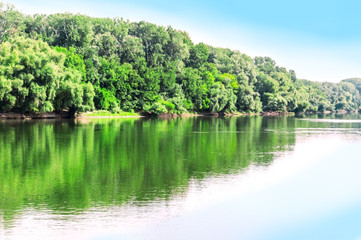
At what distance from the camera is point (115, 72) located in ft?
294

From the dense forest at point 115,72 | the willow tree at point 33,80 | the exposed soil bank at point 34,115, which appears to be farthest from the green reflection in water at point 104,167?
the exposed soil bank at point 34,115

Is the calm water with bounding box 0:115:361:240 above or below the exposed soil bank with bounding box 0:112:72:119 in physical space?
below

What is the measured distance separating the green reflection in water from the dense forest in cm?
2773

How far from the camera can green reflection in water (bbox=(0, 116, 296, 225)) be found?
16047 mm

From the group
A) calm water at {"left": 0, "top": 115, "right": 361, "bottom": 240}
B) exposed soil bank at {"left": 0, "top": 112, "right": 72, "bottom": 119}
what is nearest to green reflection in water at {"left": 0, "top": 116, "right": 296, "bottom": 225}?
calm water at {"left": 0, "top": 115, "right": 361, "bottom": 240}

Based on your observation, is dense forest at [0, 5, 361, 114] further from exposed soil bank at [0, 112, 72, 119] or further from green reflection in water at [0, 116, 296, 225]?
green reflection in water at [0, 116, 296, 225]

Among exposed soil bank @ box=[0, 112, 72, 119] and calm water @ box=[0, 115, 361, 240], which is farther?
exposed soil bank @ box=[0, 112, 72, 119]

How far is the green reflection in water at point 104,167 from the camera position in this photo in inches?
632

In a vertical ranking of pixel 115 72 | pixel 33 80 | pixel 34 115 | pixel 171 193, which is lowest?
pixel 171 193

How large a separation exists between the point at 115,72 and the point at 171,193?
74748 mm

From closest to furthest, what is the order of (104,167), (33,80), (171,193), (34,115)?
(171,193) < (104,167) < (33,80) < (34,115)

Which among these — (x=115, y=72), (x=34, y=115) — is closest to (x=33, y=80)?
(x=34, y=115)

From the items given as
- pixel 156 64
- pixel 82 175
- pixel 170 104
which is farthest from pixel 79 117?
pixel 82 175

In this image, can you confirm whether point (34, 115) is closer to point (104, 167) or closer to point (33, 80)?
point (33, 80)
